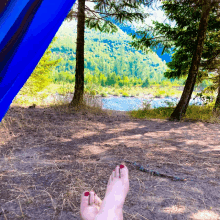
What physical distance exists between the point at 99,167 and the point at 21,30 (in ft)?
5.26

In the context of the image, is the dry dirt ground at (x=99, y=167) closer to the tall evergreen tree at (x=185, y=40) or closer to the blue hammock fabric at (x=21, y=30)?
the blue hammock fabric at (x=21, y=30)

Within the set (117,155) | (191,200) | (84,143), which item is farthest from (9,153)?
(191,200)

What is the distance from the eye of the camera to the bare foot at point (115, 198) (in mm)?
1008

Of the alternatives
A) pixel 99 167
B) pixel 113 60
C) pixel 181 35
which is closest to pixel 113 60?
pixel 113 60

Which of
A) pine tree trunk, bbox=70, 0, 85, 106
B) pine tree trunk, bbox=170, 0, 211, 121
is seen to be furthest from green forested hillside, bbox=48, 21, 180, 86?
pine tree trunk, bbox=170, 0, 211, 121

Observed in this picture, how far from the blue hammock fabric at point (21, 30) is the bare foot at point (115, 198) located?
75 cm

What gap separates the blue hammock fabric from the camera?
28.4 inches

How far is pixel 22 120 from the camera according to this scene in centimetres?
405

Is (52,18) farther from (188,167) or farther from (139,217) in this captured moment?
(188,167)

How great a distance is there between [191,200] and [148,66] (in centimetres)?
6935

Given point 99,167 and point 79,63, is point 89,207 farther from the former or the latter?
point 79,63

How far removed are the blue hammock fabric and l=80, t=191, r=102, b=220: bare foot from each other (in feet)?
2.46

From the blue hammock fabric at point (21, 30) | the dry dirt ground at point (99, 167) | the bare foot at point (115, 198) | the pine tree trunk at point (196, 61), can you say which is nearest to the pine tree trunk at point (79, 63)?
the dry dirt ground at point (99, 167)

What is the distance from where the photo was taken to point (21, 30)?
737 millimetres
